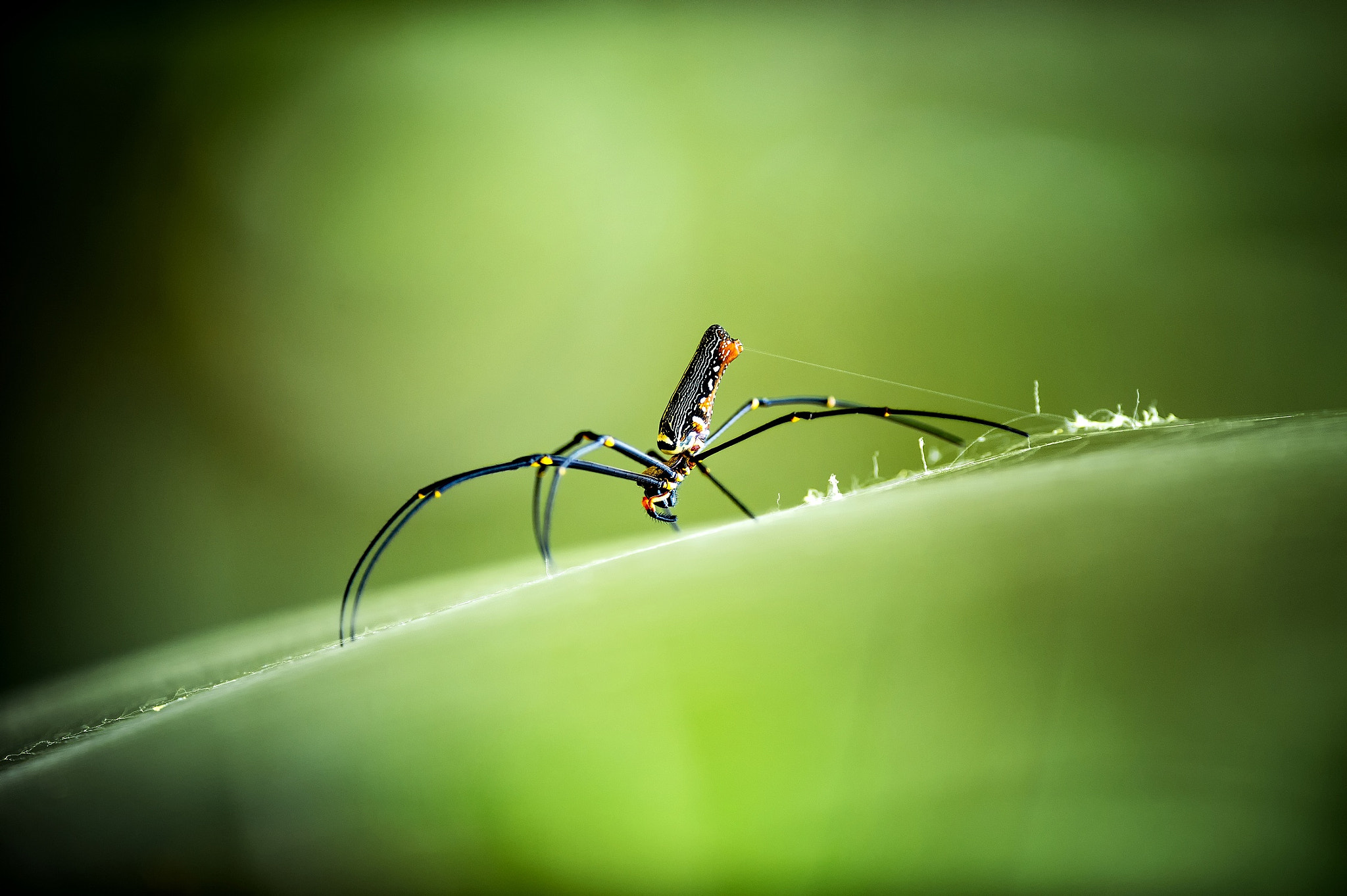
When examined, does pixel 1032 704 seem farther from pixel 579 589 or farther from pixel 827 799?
pixel 579 589

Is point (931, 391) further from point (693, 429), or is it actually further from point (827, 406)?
point (693, 429)

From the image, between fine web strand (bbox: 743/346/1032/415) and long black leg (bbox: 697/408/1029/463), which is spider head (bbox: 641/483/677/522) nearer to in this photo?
long black leg (bbox: 697/408/1029/463)

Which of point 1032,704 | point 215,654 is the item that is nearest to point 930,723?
point 1032,704

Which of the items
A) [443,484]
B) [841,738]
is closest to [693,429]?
[443,484]

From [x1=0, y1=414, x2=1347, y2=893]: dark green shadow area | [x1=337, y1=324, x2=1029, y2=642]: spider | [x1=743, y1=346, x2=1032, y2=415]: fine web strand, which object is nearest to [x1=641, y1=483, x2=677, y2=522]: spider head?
[x1=337, y1=324, x2=1029, y2=642]: spider

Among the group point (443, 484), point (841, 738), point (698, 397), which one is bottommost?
point (841, 738)
